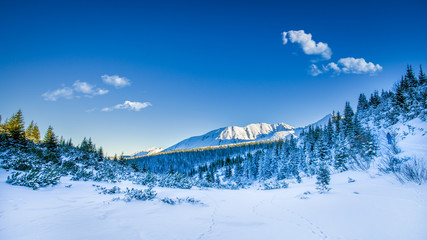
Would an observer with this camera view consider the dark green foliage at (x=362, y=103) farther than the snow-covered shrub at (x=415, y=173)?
Yes

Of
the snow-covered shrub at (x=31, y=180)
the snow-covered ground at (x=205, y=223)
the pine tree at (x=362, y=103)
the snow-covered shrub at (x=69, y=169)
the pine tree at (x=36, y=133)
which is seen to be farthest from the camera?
the pine tree at (x=362, y=103)

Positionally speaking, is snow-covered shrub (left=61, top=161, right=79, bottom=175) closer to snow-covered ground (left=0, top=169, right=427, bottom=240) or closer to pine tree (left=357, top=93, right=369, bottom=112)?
snow-covered ground (left=0, top=169, right=427, bottom=240)

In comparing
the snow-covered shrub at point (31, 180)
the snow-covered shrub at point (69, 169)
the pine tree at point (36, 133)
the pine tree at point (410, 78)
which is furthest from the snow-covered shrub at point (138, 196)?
the pine tree at point (36, 133)

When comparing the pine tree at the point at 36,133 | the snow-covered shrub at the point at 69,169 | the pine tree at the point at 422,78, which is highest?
the pine tree at the point at 422,78

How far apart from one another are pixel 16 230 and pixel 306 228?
20.8 ft

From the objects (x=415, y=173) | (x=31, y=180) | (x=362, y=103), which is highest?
(x=362, y=103)

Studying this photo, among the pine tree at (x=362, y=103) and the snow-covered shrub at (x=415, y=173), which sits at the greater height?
the pine tree at (x=362, y=103)

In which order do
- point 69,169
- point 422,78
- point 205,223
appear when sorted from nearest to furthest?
point 205,223
point 69,169
point 422,78

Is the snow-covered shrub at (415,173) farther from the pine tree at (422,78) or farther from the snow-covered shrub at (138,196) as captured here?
the pine tree at (422,78)

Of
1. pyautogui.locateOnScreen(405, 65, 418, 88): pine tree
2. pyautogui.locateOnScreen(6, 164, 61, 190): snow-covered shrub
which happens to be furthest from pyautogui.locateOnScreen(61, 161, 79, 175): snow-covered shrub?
pyautogui.locateOnScreen(405, 65, 418, 88): pine tree

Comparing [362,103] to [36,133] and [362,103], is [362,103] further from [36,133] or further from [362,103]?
[36,133]

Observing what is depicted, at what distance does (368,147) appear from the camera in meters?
22.2

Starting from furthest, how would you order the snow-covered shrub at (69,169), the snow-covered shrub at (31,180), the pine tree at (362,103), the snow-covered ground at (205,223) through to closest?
the pine tree at (362,103) → the snow-covered shrub at (69,169) → the snow-covered shrub at (31,180) → the snow-covered ground at (205,223)

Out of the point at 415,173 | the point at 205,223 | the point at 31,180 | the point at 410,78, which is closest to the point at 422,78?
the point at 410,78
